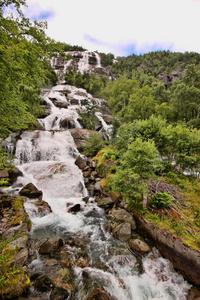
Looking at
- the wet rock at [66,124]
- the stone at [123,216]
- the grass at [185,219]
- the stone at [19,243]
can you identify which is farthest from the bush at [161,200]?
the wet rock at [66,124]

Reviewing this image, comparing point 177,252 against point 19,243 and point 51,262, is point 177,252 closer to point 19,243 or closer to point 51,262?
point 51,262

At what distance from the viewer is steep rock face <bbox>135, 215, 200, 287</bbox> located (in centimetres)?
514

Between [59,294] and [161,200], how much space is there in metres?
6.12

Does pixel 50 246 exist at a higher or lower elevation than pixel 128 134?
lower

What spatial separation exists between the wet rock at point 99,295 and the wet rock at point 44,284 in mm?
1487

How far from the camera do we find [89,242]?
7414 millimetres

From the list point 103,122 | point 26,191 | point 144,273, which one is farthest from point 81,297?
point 103,122

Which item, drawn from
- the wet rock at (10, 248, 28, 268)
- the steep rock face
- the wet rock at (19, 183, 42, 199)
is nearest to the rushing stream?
the steep rock face

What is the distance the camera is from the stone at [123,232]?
7402 millimetres

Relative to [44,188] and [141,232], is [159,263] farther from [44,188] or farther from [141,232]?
[44,188]

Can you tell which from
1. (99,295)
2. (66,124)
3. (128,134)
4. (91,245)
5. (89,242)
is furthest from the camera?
(66,124)

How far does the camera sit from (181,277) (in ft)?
18.1

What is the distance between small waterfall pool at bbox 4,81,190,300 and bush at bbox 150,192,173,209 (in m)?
2.23

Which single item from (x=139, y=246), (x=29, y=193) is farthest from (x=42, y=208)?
(x=139, y=246)
